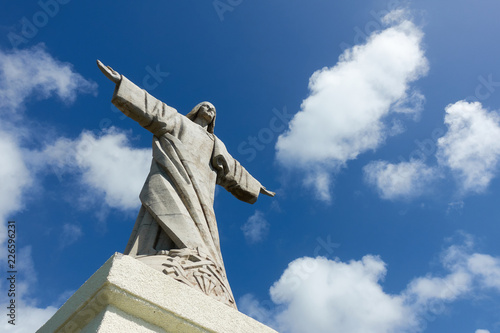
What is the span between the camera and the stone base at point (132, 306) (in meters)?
3.19

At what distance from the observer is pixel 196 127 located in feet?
23.3

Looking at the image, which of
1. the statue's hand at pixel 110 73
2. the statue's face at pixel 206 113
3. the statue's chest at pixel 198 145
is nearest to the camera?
the statue's hand at pixel 110 73

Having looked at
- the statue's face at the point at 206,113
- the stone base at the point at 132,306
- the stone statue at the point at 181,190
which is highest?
the statue's face at the point at 206,113

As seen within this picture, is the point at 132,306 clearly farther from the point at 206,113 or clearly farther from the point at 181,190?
the point at 206,113

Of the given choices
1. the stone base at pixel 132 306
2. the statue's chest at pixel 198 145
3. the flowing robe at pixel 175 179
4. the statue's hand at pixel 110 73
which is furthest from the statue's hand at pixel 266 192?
the stone base at pixel 132 306

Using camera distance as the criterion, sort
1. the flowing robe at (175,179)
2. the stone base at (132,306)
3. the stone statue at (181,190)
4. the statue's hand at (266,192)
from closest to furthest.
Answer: the stone base at (132,306) → the stone statue at (181,190) → the flowing robe at (175,179) → the statue's hand at (266,192)

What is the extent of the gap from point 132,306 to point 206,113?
4.63m

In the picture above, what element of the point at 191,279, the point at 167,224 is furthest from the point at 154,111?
the point at 191,279

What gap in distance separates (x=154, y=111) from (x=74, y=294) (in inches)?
134

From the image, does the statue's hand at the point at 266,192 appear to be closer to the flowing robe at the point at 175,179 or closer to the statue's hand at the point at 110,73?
the flowing robe at the point at 175,179

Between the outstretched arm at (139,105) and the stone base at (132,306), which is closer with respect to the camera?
the stone base at (132,306)

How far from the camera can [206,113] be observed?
24.7 ft

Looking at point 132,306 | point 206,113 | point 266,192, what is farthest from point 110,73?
point 132,306

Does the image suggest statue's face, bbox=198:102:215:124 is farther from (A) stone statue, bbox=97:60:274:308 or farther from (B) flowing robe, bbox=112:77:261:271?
(B) flowing robe, bbox=112:77:261:271
